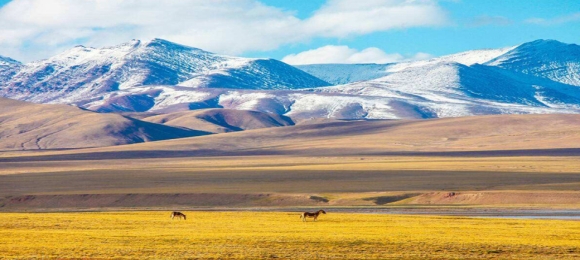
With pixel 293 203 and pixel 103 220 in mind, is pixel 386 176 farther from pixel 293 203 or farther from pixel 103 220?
pixel 103 220

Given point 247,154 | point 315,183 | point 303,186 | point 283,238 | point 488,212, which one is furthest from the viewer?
point 247,154

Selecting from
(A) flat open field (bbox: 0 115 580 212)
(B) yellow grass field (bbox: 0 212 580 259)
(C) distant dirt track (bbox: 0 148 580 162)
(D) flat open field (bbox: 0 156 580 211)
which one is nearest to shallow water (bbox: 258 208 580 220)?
(A) flat open field (bbox: 0 115 580 212)

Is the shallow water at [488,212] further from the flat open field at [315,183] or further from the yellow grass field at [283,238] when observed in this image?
the yellow grass field at [283,238]

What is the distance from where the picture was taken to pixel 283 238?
1449 inches

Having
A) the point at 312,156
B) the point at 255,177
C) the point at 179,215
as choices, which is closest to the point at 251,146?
the point at 312,156

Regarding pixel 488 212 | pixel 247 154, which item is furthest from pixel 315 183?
pixel 247 154

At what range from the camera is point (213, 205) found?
75875 millimetres

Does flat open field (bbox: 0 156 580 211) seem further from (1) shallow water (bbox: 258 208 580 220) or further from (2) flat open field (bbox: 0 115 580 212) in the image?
(1) shallow water (bbox: 258 208 580 220)

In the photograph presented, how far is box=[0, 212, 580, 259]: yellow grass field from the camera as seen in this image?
105ft

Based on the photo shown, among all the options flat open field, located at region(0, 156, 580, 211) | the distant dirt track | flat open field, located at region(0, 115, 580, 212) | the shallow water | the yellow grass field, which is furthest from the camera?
the distant dirt track

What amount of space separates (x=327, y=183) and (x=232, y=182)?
1023 cm

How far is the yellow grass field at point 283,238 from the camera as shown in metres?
32.1

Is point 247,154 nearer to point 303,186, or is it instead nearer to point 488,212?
point 303,186

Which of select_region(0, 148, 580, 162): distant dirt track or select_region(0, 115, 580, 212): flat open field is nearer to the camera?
select_region(0, 115, 580, 212): flat open field
